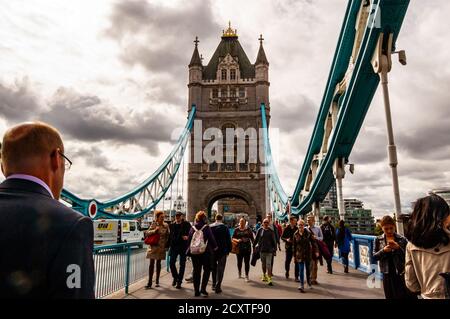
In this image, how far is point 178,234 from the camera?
6461 mm

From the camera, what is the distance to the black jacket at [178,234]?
251 inches

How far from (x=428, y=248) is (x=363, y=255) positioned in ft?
22.0

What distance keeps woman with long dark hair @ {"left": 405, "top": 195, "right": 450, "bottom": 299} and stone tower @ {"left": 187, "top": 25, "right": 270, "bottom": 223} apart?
1130 inches

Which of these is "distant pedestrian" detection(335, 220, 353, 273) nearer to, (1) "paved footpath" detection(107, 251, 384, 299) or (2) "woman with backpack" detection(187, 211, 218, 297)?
(1) "paved footpath" detection(107, 251, 384, 299)

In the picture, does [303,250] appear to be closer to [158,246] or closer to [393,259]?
[158,246]

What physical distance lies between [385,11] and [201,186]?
86.3 ft

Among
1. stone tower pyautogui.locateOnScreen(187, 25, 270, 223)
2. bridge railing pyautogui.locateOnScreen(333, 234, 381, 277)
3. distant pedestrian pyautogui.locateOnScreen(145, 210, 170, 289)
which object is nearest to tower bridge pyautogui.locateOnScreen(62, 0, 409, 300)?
stone tower pyautogui.locateOnScreen(187, 25, 270, 223)

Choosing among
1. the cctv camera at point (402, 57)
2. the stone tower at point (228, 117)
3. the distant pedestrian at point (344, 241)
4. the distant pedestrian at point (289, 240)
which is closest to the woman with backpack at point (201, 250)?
the distant pedestrian at point (289, 240)

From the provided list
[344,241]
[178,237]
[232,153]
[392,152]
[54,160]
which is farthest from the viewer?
[232,153]

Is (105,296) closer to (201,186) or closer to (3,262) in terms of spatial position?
(3,262)

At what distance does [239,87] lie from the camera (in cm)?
3556

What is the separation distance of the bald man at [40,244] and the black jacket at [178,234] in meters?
5.56

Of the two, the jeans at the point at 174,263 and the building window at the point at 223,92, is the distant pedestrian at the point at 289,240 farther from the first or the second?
the building window at the point at 223,92

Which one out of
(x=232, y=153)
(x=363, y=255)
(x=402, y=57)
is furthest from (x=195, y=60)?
(x=402, y=57)
